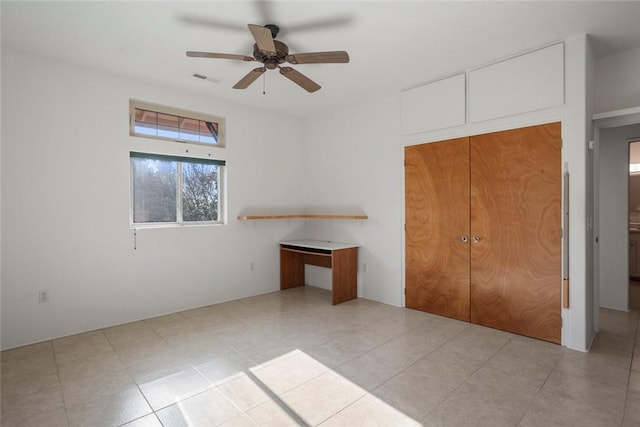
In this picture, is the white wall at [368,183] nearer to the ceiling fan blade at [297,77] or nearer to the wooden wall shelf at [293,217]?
the wooden wall shelf at [293,217]

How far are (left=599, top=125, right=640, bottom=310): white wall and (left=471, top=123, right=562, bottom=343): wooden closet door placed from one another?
5.85ft

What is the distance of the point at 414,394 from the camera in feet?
7.30

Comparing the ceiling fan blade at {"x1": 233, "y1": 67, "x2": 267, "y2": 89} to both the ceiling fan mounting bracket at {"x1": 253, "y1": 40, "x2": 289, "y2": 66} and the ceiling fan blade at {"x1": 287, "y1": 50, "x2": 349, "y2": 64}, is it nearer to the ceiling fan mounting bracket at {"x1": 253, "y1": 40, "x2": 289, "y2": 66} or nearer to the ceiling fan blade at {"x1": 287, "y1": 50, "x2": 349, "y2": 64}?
the ceiling fan mounting bracket at {"x1": 253, "y1": 40, "x2": 289, "y2": 66}

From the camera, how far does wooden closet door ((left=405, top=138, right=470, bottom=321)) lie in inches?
143

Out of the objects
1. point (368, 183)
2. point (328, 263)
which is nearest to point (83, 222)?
point (328, 263)

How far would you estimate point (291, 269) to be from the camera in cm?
528

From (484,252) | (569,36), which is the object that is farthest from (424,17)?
(484,252)

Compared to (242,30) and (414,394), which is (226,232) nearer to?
(242,30)

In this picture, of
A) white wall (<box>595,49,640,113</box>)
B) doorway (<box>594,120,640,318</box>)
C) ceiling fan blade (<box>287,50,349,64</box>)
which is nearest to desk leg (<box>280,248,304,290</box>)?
ceiling fan blade (<box>287,50,349,64</box>)

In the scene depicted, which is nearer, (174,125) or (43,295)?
(43,295)

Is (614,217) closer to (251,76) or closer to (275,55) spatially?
(275,55)

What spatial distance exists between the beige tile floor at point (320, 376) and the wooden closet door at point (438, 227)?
36 cm

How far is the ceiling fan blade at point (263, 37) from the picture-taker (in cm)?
211

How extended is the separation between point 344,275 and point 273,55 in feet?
9.59
